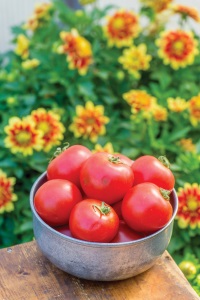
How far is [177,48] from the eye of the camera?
249cm

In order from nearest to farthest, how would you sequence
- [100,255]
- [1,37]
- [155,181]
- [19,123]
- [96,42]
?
[100,255], [155,181], [19,123], [96,42], [1,37]

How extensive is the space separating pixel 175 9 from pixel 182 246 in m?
1.22

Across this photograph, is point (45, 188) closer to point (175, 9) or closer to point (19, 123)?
point (19, 123)

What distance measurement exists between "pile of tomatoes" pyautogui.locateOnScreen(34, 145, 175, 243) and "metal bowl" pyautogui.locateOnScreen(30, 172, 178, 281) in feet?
0.07

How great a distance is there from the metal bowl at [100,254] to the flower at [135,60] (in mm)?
1409

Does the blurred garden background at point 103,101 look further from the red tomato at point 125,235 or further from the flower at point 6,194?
the red tomato at point 125,235

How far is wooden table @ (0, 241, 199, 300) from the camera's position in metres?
1.24

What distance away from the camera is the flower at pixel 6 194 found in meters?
2.06

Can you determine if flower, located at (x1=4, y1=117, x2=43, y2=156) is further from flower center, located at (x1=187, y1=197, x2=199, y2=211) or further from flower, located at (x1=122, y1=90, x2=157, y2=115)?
flower center, located at (x1=187, y1=197, x2=199, y2=211)

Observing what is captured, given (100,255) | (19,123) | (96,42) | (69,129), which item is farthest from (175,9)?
(100,255)

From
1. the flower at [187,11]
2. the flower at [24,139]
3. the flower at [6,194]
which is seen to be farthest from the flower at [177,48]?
the flower at [6,194]

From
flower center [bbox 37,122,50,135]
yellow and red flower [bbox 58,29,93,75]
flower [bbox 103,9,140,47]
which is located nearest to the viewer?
flower center [bbox 37,122,50,135]

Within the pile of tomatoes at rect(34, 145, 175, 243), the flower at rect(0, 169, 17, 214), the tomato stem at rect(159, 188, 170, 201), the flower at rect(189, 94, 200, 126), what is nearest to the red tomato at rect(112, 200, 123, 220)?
the pile of tomatoes at rect(34, 145, 175, 243)

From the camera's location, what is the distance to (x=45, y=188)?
123cm
